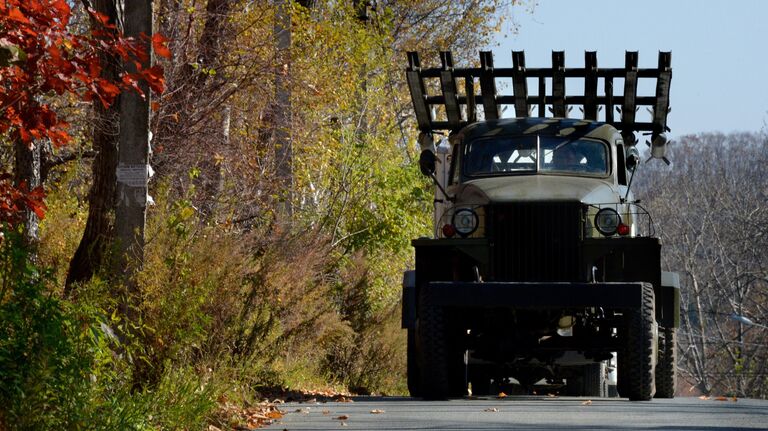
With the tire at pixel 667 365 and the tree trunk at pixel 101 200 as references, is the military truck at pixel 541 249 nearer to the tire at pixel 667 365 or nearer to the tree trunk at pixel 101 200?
the tire at pixel 667 365

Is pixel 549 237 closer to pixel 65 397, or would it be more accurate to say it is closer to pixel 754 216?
pixel 65 397

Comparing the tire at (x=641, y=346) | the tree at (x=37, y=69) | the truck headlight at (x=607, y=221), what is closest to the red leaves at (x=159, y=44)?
the tree at (x=37, y=69)

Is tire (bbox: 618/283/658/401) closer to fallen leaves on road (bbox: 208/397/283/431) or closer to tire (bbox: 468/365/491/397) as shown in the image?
tire (bbox: 468/365/491/397)

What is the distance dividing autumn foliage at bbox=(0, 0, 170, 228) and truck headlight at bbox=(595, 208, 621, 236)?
5976mm

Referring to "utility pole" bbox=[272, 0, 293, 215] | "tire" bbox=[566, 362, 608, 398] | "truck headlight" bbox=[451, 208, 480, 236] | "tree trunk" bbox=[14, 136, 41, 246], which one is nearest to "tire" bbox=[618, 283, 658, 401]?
"truck headlight" bbox=[451, 208, 480, 236]

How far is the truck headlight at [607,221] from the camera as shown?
48.8ft

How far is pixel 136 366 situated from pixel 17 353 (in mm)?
2649

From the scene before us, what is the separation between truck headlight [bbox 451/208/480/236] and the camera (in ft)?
49.4

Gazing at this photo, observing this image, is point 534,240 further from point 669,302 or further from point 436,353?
point 669,302

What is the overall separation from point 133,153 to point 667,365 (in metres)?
6.77

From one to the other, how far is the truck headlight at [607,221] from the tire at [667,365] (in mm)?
1944

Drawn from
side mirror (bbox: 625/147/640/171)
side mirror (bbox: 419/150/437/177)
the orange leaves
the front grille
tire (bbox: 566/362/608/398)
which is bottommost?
tire (bbox: 566/362/608/398)

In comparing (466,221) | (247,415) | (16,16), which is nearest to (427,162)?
(466,221)

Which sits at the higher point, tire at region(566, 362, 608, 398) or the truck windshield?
the truck windshield
